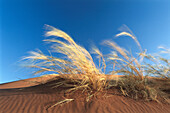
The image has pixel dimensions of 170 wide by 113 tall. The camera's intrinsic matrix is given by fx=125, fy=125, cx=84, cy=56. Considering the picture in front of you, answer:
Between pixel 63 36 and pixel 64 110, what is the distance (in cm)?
190

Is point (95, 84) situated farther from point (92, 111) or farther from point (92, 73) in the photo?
point (92, 111)

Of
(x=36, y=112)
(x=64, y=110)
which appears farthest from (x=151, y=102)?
(x=36, y=112)

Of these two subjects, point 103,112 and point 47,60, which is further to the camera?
point 47,60

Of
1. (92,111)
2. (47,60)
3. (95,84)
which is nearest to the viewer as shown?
(92,111)

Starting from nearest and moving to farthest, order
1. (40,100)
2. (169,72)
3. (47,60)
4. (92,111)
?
(92,111) < (40,100) < (47,60) < (169,72)

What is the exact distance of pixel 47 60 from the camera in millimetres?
3705

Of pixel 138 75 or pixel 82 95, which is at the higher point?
pixel 138 75

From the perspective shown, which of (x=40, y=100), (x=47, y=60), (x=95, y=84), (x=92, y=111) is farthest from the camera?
(x=47, y=60)

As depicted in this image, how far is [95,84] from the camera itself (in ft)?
11.1

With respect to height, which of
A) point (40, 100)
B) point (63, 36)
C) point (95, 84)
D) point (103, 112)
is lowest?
point (103, 112)

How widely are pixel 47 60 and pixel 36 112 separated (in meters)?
1.49

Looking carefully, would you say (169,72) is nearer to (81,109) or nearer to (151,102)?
(151,102)

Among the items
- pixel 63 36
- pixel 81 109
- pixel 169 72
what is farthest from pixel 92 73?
pixel 169 72

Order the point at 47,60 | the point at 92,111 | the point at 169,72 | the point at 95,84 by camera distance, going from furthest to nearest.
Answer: the point at 169,72 → the point at 47,60 → the point at 95,84 → the point at 92,111
